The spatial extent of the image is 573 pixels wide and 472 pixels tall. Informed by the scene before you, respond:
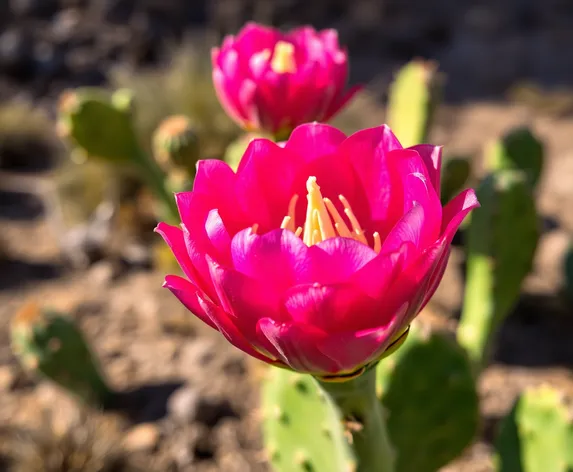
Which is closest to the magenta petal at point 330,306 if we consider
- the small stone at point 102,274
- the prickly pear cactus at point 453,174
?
the prickly pear cactus at point 453,174

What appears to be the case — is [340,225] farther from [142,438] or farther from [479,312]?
[142,438]

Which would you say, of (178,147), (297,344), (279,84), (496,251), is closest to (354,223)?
(297,344)

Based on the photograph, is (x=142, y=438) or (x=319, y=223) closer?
(x=319, y=223)

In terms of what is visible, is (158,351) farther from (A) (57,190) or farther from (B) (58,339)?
(A) (57,190)

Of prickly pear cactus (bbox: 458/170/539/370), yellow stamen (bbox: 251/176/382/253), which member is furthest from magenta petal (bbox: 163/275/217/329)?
prickly pear cactus (bbox: 458/170/539/370)

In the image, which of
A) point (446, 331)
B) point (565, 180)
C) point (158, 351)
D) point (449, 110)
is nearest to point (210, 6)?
point (449, 110)

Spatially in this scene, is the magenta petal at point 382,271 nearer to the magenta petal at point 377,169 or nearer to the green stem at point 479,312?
the magenta petal at point 377,169
